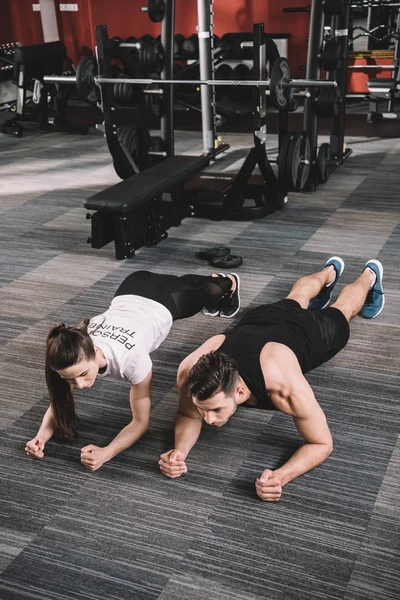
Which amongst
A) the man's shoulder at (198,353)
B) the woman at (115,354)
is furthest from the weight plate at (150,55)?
the man's shoulder at (198,353)

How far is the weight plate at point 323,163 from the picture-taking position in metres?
4.92

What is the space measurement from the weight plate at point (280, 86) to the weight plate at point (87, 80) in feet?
4.21

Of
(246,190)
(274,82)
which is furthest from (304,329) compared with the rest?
(246,190)

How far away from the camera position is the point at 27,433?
247cm

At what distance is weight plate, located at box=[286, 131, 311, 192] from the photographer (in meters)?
4.44

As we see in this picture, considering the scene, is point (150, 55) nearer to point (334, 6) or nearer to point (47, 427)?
point (334, 6)

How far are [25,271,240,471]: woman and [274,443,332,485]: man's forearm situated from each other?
0.48 m

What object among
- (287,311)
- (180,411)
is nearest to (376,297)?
(287,311)

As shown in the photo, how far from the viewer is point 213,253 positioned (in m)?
3.86

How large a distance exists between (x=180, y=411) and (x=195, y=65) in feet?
16.6

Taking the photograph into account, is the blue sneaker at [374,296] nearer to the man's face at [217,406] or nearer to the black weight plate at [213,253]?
the black weight plate at [213,253]

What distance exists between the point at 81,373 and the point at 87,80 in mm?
3250

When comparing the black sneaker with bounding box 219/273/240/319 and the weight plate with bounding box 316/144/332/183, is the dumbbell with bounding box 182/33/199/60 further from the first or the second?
the black sneaker with bounding box 219/273/240/319

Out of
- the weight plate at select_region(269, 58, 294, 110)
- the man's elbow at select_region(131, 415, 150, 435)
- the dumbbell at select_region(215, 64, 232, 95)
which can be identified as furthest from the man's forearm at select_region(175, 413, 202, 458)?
the dumbbell at select_region(215, 64, 232, 95)
